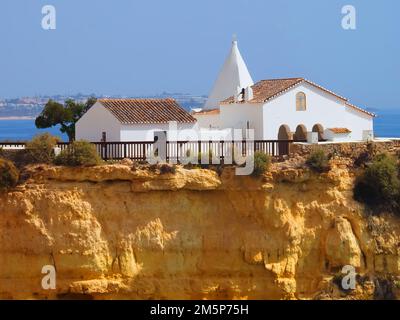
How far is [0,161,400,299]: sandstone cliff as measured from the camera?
36438 mm

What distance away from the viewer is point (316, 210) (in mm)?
38344

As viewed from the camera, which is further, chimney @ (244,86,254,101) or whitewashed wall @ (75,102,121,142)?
chimney @ (244,86,254,101)

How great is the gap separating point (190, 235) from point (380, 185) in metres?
5.53

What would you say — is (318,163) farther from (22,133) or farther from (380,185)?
(22,133)

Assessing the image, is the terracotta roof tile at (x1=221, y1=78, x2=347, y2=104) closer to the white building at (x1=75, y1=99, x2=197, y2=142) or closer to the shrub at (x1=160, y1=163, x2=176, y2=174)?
the white building at (x1=75, y1=99, x2=197, y2=142)

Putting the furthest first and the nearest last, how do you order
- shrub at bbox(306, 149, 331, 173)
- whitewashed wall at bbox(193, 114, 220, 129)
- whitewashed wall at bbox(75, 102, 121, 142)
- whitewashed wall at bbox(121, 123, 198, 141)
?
whitewashed wall at bbox(193, 114, 220, 129)
whitewashed wall at bbox(75, 102, 121, 142)
whitewashed wall at bbox(121, 123, 198, 141)
shrub at bbox(306, 149, 331, 173)

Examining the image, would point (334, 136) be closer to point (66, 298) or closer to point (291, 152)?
point (291, 152)

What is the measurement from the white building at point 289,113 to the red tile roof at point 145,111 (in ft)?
7.82

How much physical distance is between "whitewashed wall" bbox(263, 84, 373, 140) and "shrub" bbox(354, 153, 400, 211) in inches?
161

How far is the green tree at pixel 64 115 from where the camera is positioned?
4438 centimetres

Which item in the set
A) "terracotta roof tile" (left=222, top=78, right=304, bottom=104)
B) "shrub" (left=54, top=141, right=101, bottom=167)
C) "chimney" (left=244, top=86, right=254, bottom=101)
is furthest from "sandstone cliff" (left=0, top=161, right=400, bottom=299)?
"chimney" (left=244, top=86, right=254, bottom=101)

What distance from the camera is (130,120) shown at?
131 ft

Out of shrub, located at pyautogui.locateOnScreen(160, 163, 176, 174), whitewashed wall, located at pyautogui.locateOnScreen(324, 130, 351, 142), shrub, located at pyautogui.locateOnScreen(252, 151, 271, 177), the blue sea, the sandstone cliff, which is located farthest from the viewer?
the blue sea
